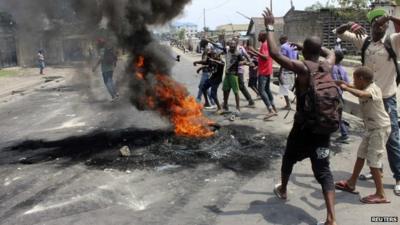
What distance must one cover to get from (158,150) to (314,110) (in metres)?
3.11

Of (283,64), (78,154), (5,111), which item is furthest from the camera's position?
(5,111)

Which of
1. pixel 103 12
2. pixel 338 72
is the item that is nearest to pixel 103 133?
pixel 103 12

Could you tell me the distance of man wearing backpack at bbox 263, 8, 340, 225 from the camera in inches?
143

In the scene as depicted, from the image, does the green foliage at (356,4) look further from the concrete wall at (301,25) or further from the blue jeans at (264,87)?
the blue jeans at (264,87)

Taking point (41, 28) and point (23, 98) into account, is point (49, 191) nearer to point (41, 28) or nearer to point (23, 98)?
point (41, 28)

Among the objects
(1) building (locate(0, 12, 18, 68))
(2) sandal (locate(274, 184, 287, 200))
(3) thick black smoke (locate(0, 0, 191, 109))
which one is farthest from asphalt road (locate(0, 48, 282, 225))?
(1) building (locate(0, 12, 18, 68))

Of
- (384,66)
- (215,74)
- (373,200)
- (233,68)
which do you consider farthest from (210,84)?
(373,200)

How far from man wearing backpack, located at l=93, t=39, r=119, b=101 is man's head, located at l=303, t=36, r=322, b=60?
20.3ft

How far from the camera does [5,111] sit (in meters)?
11.3

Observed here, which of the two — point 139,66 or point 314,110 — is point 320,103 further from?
point 139,66

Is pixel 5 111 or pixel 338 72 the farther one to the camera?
pixel 5 111

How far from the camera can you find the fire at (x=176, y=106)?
727cm

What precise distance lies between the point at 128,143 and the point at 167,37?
126 inches

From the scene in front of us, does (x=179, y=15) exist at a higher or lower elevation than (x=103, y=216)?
higher
